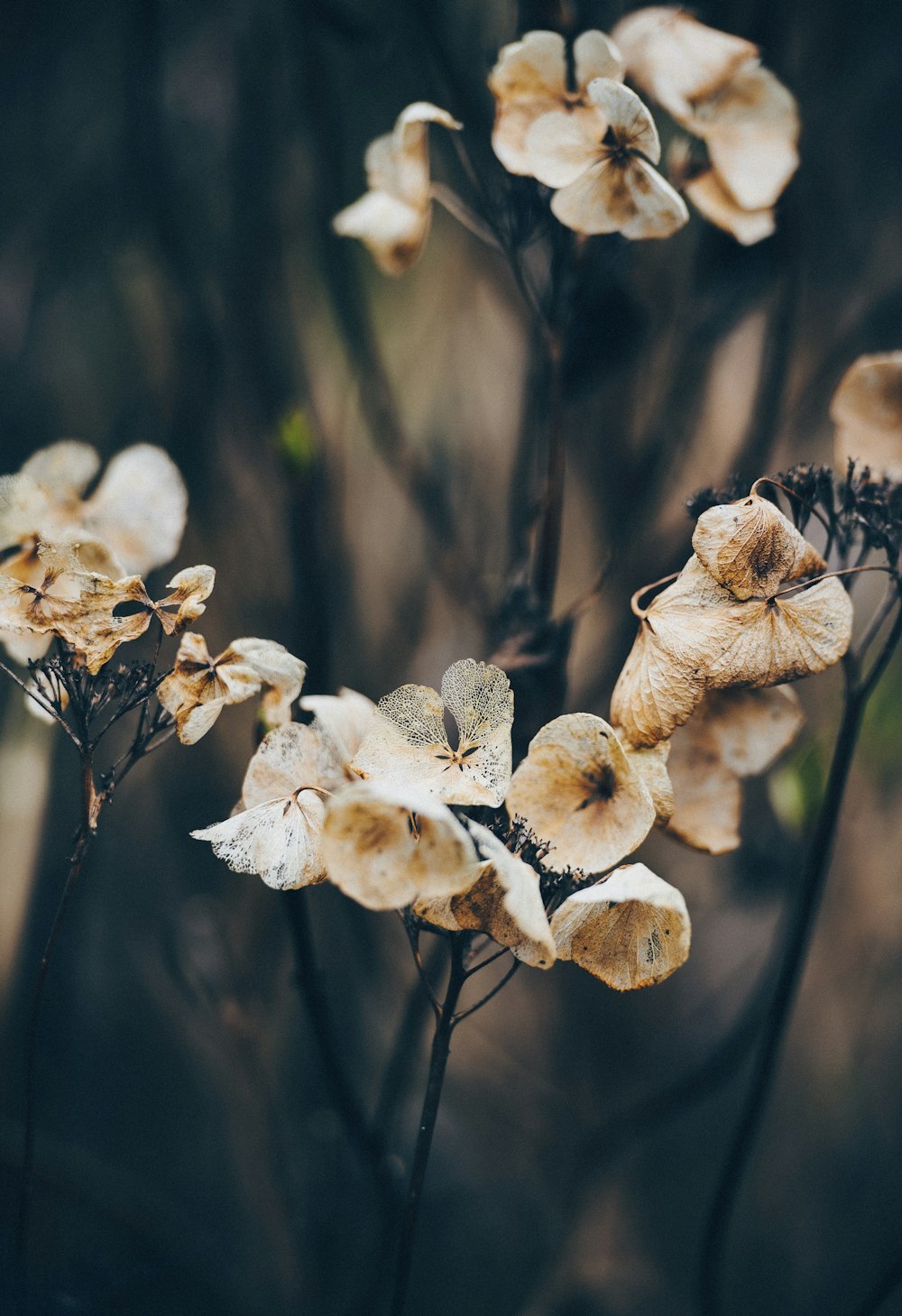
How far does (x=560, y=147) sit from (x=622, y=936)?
37 cm

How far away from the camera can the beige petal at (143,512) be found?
48cm

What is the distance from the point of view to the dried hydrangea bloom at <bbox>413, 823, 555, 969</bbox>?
0.29 metres

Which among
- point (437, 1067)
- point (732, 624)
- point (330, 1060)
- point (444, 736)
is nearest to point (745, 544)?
point (732, 624)

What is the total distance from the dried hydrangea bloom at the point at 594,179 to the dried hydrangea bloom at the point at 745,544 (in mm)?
148

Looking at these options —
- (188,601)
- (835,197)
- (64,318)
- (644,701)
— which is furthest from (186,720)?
(835,197)

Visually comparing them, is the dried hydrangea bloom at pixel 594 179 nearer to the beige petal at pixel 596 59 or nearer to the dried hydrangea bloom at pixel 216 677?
the beige petal at pixel 596 59

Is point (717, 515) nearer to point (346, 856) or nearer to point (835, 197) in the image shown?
point (346, 856)

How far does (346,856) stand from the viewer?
294mm

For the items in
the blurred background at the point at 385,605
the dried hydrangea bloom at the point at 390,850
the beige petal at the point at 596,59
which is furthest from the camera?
the blurred background at the point at 385,605

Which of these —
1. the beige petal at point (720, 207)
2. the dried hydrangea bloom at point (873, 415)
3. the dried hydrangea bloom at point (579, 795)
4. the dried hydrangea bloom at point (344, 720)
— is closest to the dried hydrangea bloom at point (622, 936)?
the dried hydrangea bloom at point (579, 795)

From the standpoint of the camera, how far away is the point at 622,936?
0.34 meters

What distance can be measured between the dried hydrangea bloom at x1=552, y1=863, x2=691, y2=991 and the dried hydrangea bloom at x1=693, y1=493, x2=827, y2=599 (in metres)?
0.13

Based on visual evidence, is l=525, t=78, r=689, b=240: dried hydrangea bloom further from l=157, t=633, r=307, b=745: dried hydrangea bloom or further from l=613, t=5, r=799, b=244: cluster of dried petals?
l=157, t=633, r=307, b=745: dried hydrangea bloom

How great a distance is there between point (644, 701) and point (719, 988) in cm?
50
